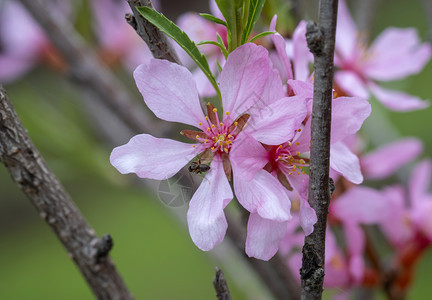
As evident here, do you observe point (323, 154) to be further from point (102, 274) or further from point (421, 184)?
point (421, 184)

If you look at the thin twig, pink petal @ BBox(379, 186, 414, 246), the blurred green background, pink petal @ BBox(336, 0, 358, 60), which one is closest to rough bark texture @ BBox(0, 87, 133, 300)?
pink petal @ BBox(379, 186, 414, 246)

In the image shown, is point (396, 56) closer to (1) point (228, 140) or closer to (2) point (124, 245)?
(1) point (228, 140)

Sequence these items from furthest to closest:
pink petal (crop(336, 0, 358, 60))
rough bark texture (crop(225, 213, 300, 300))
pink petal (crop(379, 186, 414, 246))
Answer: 1. pink petal (crop(336, 0, 358, 60))
2. pink petal (crop(379, 186, 414, 246))
3. rough bark texture (crop(225, 213, 300, 300))

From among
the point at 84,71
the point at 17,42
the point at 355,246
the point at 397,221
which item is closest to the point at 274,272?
the point at 355,246

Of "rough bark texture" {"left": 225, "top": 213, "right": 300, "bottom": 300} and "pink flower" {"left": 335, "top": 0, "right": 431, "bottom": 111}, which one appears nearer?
"rough bark texture" {"left": 225, "top": 213, "right": 300, "bottom": 300}

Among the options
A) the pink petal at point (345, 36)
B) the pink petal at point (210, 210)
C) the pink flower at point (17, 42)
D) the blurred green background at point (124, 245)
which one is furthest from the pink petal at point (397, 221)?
the blurred green background at point (124, 245)

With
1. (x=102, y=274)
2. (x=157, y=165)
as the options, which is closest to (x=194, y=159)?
(x=157, y=165)

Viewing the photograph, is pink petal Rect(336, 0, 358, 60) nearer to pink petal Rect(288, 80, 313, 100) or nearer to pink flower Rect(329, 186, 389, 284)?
pink flower Rect(329, 186, 389, 284)
